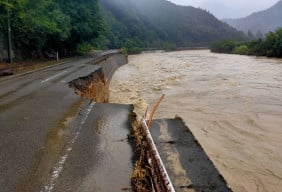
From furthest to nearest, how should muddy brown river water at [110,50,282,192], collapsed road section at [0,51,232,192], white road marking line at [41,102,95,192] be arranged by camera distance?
muddy brown river water at [110,50,282,192] → collapsed road section at [0,51,232,192] → white road marking line at [41,102,95,192]

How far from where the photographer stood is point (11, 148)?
663 cm

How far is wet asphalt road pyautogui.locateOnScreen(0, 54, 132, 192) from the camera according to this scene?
5.28 meters

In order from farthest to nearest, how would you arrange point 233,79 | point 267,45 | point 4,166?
point 267,45 < point 233,79 < point 4,166

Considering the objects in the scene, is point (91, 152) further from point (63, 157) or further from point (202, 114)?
point (202, 114)

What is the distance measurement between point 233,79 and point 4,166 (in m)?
22.6

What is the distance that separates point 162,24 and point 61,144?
176487 millimetres

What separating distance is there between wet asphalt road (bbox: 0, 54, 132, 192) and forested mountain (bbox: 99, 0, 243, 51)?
381 feet

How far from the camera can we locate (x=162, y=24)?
179 metres

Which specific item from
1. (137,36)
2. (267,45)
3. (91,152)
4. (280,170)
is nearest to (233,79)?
(280,170)

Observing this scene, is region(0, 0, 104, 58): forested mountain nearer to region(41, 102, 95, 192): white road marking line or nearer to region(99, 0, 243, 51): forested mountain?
region(41, 102, 95, 192): white road marking line

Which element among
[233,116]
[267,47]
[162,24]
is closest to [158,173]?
[233,116]

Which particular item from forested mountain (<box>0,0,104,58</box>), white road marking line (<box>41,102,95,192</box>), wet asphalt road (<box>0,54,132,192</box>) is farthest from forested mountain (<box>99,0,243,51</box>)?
white road marking line (<box>41,102,95,192</box>)

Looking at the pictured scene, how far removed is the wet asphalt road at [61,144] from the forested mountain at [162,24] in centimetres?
11625

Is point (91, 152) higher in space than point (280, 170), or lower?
higher
